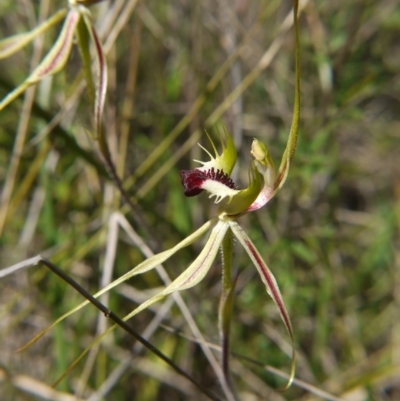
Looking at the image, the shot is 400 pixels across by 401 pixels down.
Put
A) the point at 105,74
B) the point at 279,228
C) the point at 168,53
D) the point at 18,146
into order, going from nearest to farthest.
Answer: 1. the point at 105,74
2. the point at 18,146
3. the point at 279,228
4. the point at 168,53

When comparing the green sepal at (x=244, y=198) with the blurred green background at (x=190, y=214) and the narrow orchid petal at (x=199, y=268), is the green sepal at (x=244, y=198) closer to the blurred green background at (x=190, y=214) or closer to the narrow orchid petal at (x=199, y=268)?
the narrow orchid petal at (x=199, y=268)

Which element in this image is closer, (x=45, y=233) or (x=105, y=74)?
(x=105, y=74)

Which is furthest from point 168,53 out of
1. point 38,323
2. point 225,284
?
point 225,284

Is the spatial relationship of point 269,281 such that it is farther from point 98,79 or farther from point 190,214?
point 190,214

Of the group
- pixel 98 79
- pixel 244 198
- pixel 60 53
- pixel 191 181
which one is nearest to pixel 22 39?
pixel 60 53

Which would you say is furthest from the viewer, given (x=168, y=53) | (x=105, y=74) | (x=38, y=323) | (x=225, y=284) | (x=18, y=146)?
(x=168, y=53)

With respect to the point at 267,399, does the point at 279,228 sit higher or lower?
higher

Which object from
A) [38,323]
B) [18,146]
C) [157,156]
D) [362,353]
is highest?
[18,146]

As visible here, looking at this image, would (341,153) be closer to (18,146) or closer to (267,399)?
(267,399)

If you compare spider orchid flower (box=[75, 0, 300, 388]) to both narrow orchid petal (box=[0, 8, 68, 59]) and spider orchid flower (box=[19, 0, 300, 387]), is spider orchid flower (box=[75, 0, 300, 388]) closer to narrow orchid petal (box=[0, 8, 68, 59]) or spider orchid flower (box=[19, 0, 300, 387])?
spider orchid flower (box=[19, 0, 300, 387])
